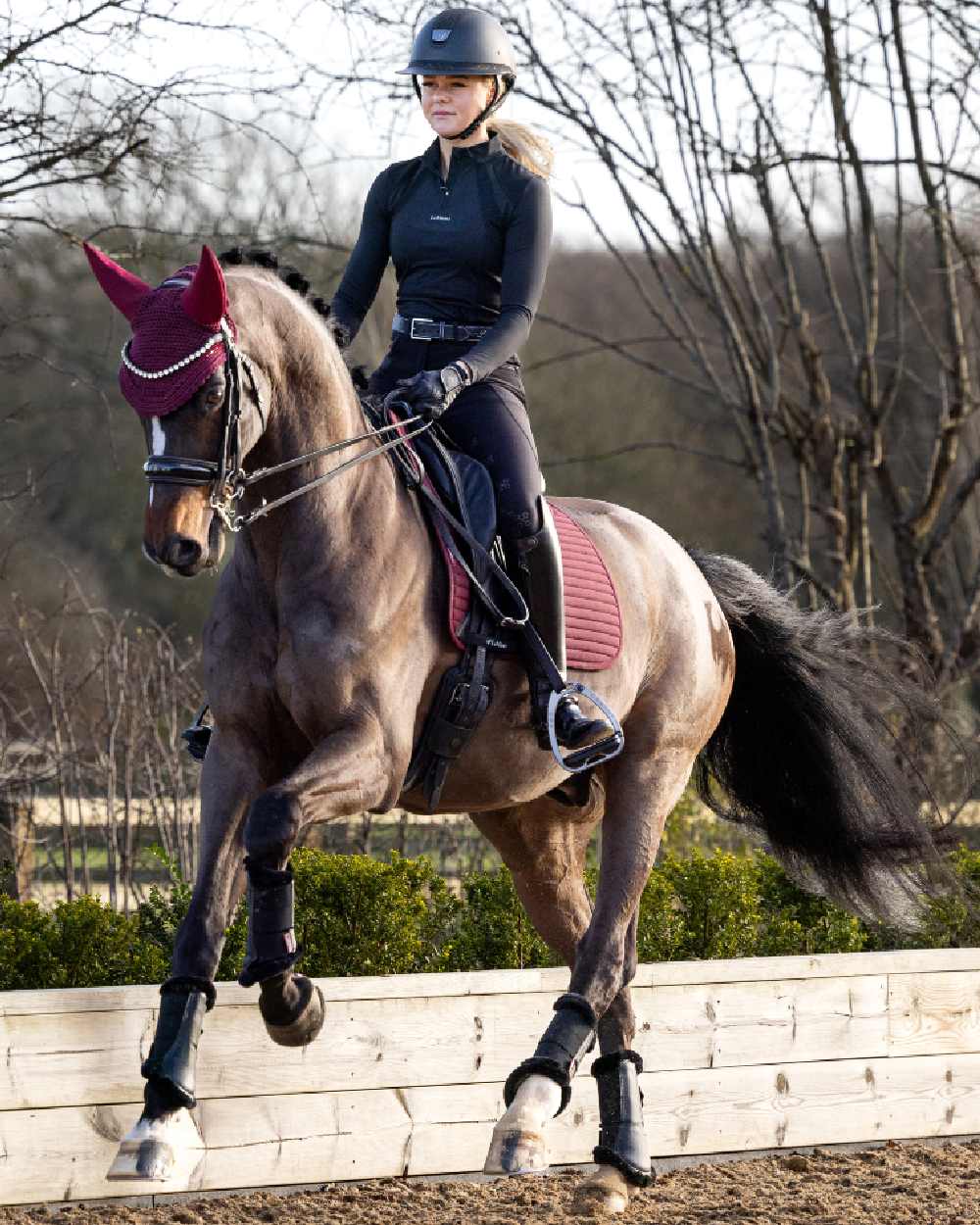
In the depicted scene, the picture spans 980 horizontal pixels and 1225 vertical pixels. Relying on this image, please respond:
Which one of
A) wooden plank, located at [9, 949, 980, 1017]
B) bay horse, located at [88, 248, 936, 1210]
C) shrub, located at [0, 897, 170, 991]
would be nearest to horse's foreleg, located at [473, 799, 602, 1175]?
bay horse, located at [88, 248, 936, 1210]

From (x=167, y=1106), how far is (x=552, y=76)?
668 centimetres

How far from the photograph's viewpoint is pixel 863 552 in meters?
9.70

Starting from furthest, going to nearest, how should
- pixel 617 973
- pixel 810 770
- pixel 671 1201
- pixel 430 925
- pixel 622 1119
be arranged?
pixel 430 925 → pixel 810 770 → pixel 671 1201 → pixel 622 1119 → pixel 617 973

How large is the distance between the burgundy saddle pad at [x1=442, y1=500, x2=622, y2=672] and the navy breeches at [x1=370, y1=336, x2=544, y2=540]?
0.80 feet

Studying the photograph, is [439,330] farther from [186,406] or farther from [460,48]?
[186,406]

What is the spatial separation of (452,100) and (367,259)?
49 centimetres

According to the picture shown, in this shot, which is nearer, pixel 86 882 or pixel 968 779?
pixel 968 779

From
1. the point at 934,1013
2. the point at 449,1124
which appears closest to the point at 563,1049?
the point at 449,1124

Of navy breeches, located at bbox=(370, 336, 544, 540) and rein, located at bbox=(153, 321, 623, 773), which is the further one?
navy breeches, located at bbox=(370, 336, 544, 540)

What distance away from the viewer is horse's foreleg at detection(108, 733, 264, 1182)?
3.35 m

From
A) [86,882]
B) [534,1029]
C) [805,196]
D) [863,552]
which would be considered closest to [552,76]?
[805,196]

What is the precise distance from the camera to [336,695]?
142 inches

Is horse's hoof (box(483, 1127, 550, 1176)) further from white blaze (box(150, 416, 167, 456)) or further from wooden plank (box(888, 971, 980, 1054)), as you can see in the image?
wooden plank (box(888, 971, 980, 1054))

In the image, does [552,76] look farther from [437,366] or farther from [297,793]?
[297,793]
